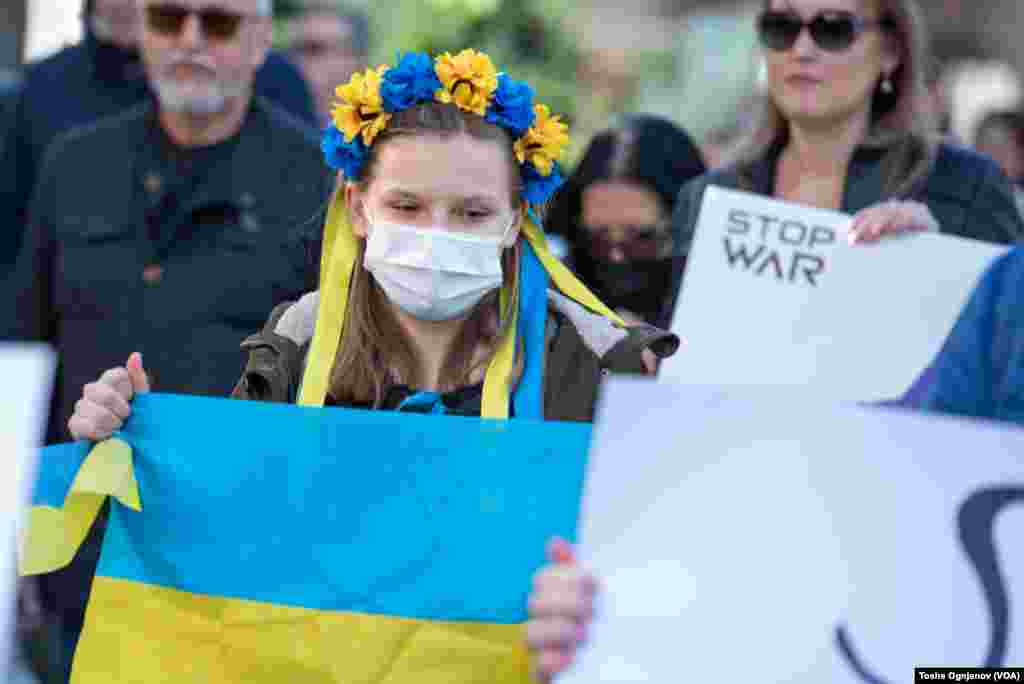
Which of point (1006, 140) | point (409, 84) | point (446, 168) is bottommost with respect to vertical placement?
point (1006, 140)

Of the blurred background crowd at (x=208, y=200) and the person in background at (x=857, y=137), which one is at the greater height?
the person in background at (x=857, y=137)

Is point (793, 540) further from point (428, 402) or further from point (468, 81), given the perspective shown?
point (468, 81)

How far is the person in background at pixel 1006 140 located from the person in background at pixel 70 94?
138 inches

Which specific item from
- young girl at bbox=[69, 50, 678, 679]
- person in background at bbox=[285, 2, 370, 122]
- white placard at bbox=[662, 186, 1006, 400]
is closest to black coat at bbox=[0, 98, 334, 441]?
white placard at bbox=[662, 186, 1006, 400]

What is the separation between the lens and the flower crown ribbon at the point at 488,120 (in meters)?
3.87

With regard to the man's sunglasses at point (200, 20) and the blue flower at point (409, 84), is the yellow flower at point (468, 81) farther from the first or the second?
the man's sunglasses at point (200, 20)

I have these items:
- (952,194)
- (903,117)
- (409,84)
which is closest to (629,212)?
(903,117)

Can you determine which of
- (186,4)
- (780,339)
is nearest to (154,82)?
(186,4)

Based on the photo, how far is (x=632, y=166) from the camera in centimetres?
575

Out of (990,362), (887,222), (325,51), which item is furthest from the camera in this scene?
(325,51)

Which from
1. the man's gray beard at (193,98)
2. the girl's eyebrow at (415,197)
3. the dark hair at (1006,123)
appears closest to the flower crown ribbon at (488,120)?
the girl's eyebrow at (415,197)

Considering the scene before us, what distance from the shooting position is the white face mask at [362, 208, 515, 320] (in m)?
3.81

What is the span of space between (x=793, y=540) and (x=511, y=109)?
1.23 meters

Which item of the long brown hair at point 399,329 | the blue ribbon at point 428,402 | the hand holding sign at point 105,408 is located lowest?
the hand holding sign at point 105,408
